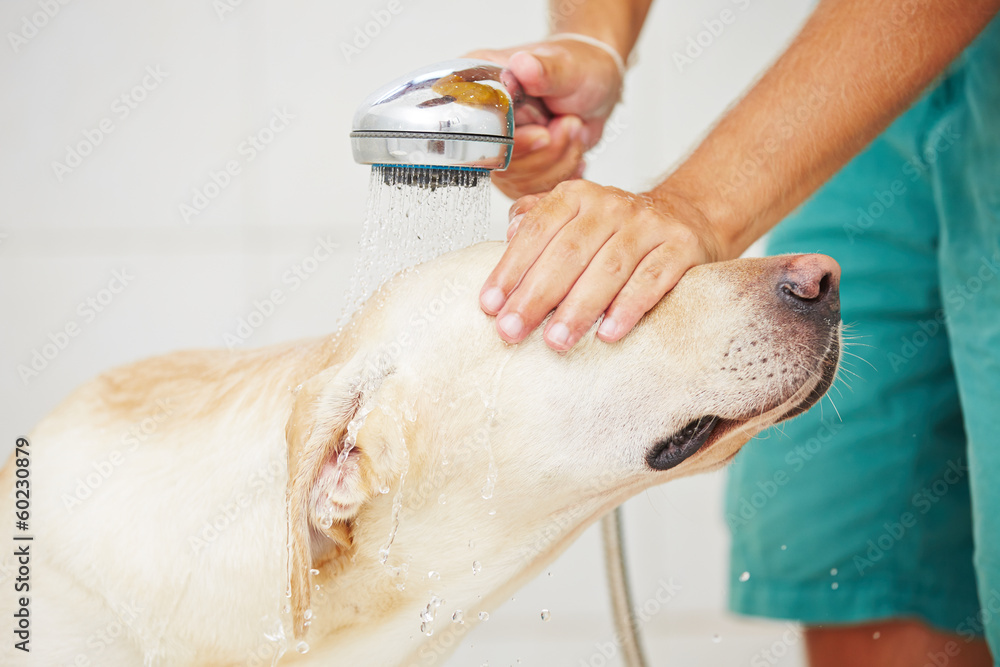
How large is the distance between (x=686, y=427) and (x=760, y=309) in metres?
0.18

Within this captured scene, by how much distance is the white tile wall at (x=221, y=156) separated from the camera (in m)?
2.50

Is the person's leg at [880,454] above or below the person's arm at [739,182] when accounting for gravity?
below

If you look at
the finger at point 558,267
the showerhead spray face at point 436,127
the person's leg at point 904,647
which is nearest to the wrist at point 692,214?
the finger at point 558,267

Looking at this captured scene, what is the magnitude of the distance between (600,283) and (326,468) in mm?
430

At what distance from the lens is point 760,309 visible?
3.41ft

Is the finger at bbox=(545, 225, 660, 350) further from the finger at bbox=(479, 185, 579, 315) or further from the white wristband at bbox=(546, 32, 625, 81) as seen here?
the white wristband at bbox=(546, 32, 625, 81)

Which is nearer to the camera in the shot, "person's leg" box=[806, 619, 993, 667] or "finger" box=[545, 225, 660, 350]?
"finger" box=[545, 225, 660, 350]

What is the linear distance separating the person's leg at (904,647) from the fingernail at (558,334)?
1001mm

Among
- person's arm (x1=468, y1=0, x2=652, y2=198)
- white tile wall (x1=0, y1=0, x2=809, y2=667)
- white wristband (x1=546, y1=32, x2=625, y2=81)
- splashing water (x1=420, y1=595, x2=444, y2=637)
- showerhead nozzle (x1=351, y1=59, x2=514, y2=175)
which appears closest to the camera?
showerhead nozzle (x1=351, y1=59, x2=514, y2=175)

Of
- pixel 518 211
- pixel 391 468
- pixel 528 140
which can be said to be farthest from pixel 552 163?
pixel 391 468

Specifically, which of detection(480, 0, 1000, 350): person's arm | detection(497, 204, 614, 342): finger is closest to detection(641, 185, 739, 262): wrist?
detection(480, 0, 1000, 350): person's arm

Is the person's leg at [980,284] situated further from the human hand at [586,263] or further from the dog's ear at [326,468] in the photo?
the dog's ear at [326,468]

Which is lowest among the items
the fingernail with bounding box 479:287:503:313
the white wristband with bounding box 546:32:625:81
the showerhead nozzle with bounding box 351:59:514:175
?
the fingernail with bounding box 479:287:503:313

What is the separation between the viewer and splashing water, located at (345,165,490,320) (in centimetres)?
105
